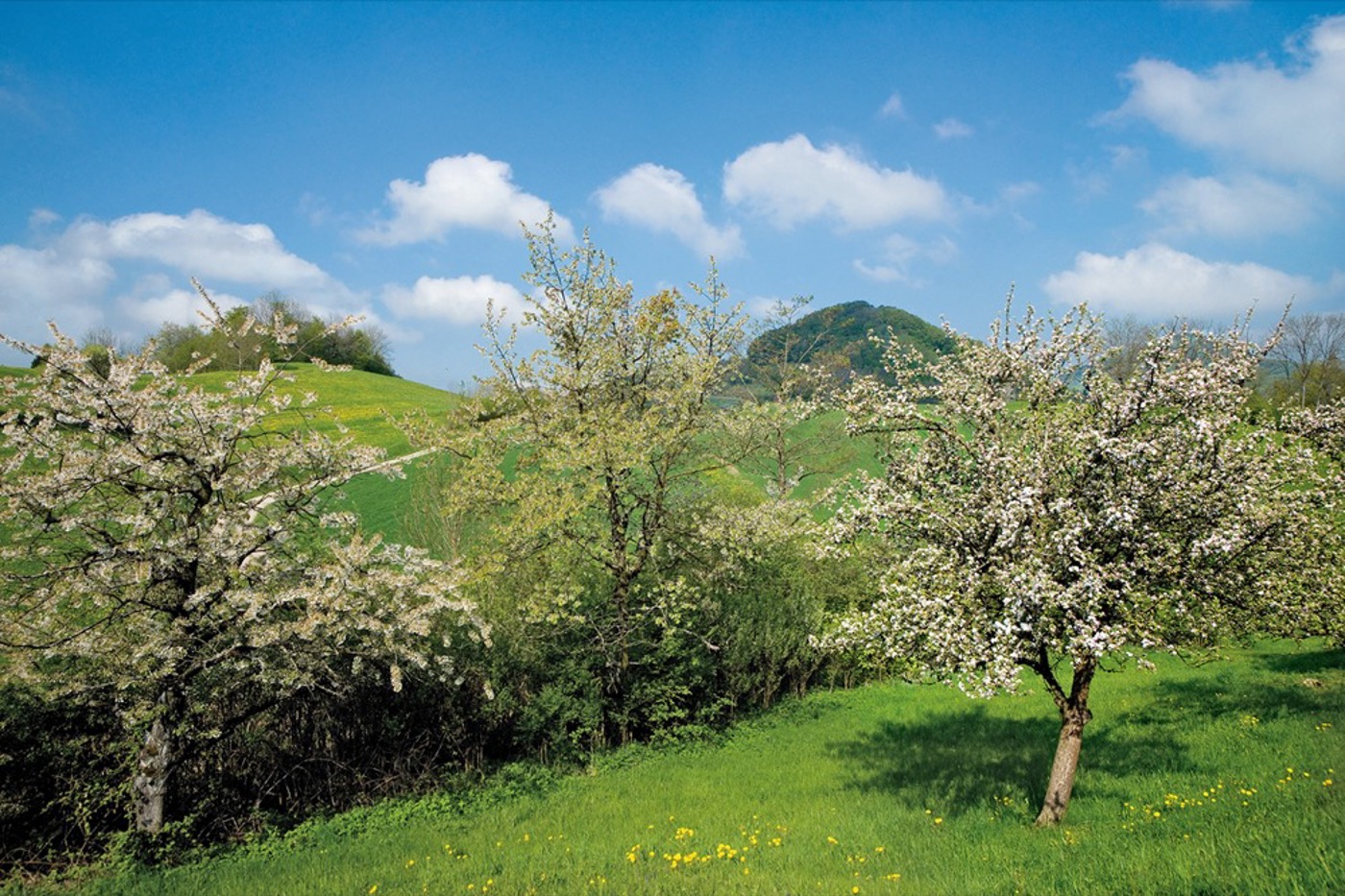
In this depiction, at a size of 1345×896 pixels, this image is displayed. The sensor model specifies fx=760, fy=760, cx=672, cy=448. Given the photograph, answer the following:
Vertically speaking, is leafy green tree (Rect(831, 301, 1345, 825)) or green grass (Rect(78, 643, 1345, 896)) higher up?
leafy green tree (Rect(831, 301, 1345, 825))

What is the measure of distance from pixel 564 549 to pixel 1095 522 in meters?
10.5

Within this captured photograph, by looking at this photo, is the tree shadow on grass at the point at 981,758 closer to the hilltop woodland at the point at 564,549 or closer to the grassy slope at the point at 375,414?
the hilltop woodland at the point at 564,549

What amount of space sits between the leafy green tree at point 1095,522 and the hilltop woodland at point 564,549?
0.17ft

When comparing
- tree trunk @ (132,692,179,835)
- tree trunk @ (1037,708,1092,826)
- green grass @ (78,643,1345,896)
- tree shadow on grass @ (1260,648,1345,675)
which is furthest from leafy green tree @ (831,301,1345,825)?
tree shadow on grass @ (1260,648,1345,675)

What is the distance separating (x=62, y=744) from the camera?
38.3ft

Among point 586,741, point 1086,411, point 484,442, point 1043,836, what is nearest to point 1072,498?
point 1086,411

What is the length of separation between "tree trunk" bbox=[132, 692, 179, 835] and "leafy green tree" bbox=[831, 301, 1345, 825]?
34.2ft

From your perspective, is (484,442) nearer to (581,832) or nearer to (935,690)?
(581,832)

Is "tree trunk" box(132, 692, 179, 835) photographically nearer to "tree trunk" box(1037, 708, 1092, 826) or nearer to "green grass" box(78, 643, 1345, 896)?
"green grass" box(78, 643, 1345, 896)

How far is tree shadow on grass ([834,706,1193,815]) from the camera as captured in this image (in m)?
12.5

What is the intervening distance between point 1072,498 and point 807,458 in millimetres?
26206

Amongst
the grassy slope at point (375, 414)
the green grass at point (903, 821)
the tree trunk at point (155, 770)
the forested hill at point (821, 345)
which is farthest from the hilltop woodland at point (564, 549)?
the grassy slope at point (375, 414)

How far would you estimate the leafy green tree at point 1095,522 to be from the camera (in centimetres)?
862

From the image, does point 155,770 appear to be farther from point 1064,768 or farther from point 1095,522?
point 1095,522
